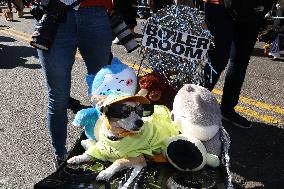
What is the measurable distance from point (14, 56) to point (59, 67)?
15.0 feet

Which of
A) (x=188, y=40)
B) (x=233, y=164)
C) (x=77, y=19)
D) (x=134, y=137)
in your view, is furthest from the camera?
(x=233, y=164)

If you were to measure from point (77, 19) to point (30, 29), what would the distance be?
7648mm

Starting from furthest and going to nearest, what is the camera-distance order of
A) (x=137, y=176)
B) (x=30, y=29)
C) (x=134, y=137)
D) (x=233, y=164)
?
1. (x=30, y=29)
2. (x=233, y=164)
3. (x=134, y=137)
4. (x=137, y=176)

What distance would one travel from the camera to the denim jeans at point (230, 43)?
370 centimetres

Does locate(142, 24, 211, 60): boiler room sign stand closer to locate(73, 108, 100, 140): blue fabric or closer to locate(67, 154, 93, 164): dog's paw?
locate(73, 108, 100, 140): blue fabric

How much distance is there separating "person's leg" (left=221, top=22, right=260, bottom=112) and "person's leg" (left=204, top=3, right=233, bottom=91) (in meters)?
0.11

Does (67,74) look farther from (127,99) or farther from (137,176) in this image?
(137,176)

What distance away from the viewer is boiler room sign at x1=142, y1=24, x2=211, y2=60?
9.84 ft

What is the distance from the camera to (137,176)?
7.39ft

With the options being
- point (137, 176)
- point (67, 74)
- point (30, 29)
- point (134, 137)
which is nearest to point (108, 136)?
point (134, 137)

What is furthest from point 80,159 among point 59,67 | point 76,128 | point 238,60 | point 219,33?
point 238,60

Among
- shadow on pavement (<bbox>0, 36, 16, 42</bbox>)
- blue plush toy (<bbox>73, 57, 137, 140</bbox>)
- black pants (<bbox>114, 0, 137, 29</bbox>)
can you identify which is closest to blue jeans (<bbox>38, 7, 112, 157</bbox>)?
blue plush toy (<bbox>73, 57, 137, 140</bbox>)

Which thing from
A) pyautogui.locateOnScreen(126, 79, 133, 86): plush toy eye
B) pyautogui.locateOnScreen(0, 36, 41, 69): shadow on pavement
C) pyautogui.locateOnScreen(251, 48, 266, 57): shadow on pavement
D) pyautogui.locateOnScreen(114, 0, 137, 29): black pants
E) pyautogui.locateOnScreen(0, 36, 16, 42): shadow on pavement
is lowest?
pyautogui.locateOnScreen(251, 48, 266, 57): shadow on pavement

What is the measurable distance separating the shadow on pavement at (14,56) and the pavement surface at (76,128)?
16mm
